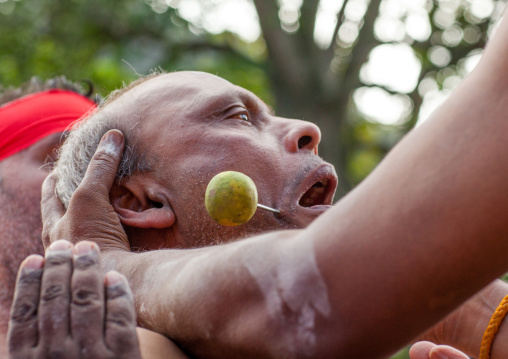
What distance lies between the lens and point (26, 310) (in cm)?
147

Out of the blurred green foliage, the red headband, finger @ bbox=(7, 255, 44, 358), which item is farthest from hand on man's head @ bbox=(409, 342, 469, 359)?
the blurred green foliage

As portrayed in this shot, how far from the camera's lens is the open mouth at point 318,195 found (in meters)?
2.64

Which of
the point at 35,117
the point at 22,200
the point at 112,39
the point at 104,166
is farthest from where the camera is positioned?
the point at 112,39

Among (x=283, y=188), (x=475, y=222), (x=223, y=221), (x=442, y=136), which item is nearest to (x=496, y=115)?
(x=442, y=136)

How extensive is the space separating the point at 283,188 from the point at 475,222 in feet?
4.03

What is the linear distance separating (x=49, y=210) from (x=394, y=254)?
1.78 meters

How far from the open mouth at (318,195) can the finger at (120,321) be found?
1.24 metres

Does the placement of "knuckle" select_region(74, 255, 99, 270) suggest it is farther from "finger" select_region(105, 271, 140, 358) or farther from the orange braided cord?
the orange braided cord

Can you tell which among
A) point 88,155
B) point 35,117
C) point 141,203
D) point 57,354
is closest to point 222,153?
point 141,203

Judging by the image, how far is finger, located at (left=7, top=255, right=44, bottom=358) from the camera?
1.44 m

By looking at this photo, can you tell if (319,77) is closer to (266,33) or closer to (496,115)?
(266,33)

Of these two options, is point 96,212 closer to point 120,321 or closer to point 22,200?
point 120,321

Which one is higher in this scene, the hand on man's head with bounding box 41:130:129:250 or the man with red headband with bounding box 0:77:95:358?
the hand on man's head with bounding box 41:130:129:250

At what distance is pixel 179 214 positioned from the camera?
2502mm
